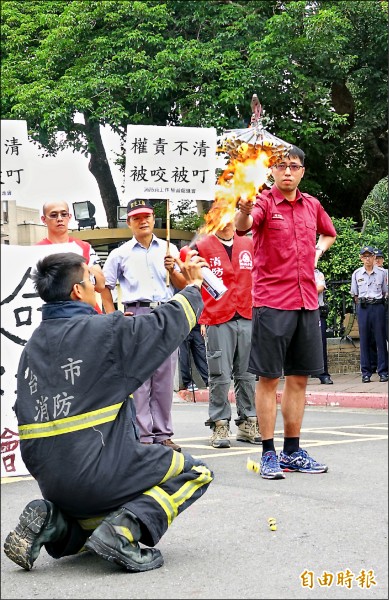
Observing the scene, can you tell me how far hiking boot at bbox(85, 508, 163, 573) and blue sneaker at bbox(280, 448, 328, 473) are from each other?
2139 millimetres

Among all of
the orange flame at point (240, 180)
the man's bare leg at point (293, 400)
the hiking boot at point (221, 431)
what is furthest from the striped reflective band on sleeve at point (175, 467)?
the hiking boot at point (221, 431)

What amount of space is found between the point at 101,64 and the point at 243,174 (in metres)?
13.3

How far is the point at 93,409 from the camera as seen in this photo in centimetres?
376

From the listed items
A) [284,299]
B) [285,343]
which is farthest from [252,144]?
[285,343]

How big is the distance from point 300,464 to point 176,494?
2.02 meters

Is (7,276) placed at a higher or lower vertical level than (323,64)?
lower

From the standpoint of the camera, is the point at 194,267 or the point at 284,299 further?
the point at 284,299

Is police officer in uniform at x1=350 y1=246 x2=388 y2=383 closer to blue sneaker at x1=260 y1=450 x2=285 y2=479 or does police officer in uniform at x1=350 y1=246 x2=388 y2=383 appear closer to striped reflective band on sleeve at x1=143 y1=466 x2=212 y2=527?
blue sneaker at x1=260 y1=450 x2=285 y2=479

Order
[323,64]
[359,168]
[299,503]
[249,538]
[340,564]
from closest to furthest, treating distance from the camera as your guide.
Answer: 1. [340,564]
2. [249,538]
3. [299,503]
4. [323,64]
5. [359,168]

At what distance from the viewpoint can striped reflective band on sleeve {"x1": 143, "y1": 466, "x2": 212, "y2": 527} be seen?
3910mm

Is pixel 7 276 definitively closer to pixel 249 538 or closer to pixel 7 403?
pixel 7 403

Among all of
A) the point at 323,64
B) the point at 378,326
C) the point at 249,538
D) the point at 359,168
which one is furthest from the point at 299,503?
the point at 359,168

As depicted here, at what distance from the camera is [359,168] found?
68.4 feet

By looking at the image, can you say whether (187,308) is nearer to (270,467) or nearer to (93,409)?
(93,409)
